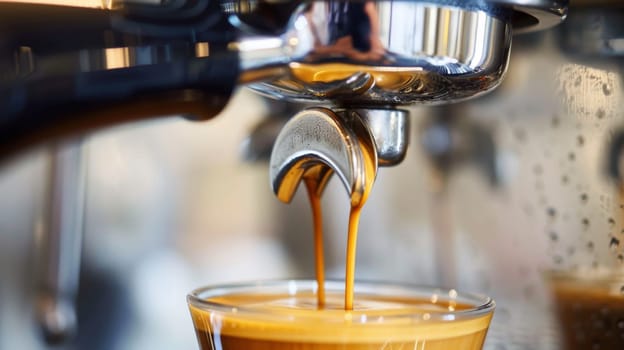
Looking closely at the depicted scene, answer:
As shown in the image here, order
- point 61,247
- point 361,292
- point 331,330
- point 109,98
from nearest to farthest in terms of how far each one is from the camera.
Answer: point 109,98 < point 331,330 < point 361,292 < point 61,247

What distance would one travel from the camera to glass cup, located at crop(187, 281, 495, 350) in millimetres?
420

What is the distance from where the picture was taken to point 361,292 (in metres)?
0.53

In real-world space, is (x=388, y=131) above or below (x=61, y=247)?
above

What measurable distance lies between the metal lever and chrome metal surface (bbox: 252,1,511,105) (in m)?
0.02

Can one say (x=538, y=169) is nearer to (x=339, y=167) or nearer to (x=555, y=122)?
(x=555, y=122)

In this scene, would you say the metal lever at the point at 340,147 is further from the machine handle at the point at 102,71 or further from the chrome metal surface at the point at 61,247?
the chrome metal surface at the point at 61,247

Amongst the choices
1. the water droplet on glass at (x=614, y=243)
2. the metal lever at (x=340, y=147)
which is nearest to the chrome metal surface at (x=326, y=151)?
the metal lever at (x=340, y=147)

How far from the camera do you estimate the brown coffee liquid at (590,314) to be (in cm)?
55

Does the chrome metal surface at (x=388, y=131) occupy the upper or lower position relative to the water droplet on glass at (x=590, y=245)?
upper

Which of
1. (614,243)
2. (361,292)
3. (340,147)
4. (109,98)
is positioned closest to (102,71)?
(109,98)

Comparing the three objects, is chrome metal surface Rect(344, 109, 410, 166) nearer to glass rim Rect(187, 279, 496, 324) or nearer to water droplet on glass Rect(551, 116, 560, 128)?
glass rim Rect(187, 279, 496, 324)

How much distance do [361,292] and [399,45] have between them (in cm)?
23

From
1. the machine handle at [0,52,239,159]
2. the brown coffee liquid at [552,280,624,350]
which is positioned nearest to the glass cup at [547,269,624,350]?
the brown coffee liquid at [552,280,624,350]

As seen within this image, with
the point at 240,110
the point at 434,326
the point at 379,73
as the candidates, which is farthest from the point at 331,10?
the point at 240,110
